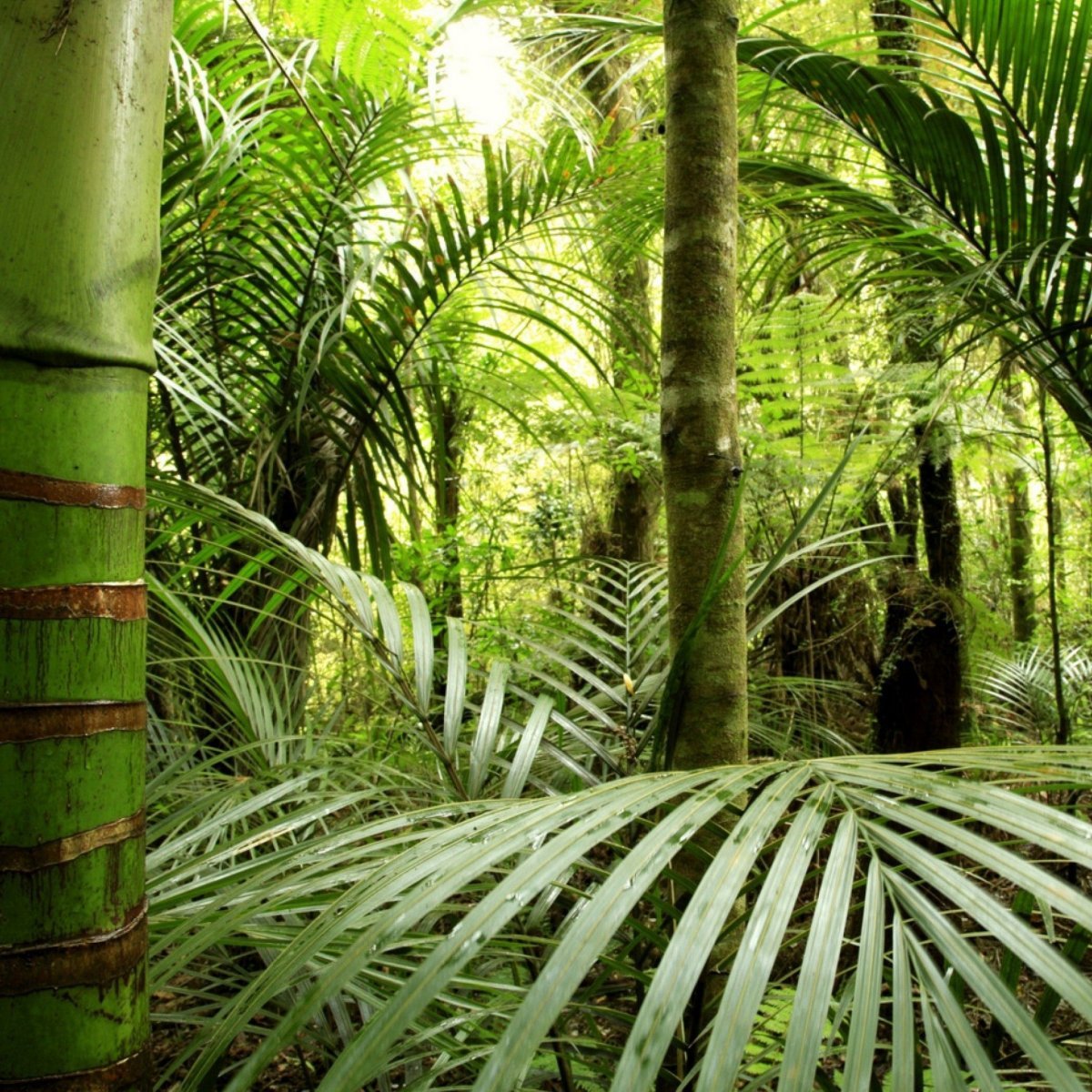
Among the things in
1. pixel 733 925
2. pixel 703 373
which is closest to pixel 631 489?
pixel 703 373

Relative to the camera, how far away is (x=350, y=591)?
3.32 feet

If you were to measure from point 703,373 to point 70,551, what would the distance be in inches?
29.4

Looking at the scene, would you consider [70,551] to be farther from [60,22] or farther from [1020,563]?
[1020,563]

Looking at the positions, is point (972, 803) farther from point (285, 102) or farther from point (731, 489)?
point (285, 102)

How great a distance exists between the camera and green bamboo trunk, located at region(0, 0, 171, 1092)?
0.39 meters

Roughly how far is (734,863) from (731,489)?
0.59 metres

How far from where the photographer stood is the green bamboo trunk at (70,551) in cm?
39

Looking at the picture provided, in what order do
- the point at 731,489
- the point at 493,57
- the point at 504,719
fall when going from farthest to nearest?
→ the point at 493,57
the point at 504,719
the point at 731,489

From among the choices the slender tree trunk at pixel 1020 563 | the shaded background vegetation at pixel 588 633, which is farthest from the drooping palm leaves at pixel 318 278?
the slender tree trunk at pixel 1020 563

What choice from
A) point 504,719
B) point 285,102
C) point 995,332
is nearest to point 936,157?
point 995,332

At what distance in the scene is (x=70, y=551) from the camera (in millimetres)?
408

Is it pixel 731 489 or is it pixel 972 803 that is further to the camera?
pixel 731 489

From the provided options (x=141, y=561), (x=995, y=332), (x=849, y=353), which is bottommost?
(x=141, y=561)

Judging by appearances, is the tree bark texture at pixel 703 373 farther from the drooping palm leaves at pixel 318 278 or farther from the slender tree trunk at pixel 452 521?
the slender tree trunk at pixel 452 521
